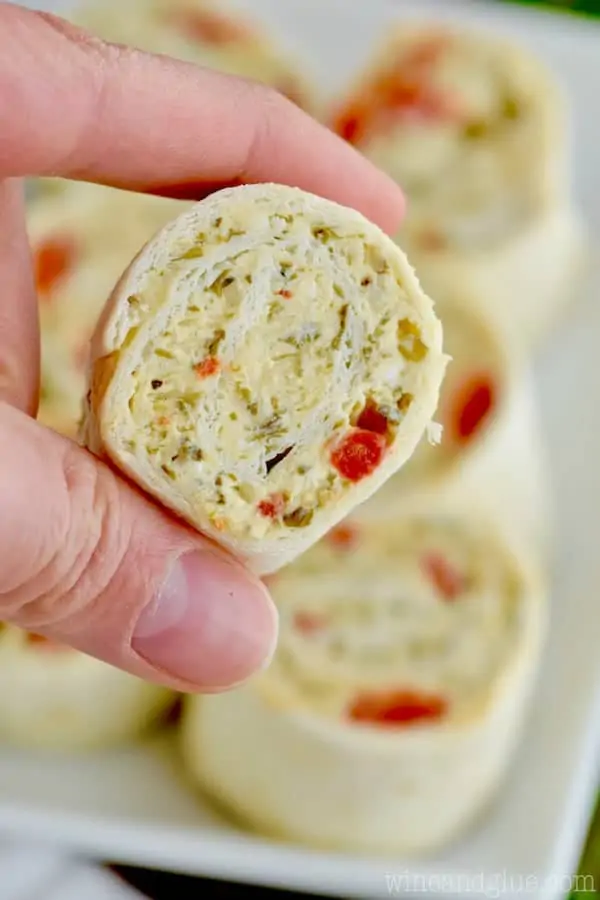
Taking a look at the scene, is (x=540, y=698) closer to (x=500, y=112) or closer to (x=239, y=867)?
(x=239, y=867)

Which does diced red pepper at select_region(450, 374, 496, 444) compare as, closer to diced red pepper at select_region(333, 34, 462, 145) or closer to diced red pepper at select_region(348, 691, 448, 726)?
diced red pepper at select_region(348, 691, 448, 726)

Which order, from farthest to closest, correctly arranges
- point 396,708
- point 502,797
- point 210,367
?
point 502,797, point 396,708, point 210,367

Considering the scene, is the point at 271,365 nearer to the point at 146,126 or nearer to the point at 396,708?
the point at 146,126

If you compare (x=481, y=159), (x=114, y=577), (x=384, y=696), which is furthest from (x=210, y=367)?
(x=481, y=159)

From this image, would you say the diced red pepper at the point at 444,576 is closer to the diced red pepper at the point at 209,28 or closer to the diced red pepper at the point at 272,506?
the diced red pepper at the point at 272,506

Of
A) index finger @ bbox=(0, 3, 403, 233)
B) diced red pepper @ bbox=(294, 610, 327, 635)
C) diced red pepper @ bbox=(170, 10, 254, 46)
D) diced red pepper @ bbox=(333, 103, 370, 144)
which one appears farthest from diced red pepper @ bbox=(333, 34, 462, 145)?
index finger @ bbox=(0, 3, 403, 233)

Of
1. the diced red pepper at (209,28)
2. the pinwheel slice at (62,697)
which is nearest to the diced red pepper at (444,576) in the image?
the pinwheel slice at (62,697)

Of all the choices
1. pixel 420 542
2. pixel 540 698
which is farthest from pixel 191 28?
pixel 540 698

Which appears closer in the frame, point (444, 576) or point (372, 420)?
point (372, 420)
